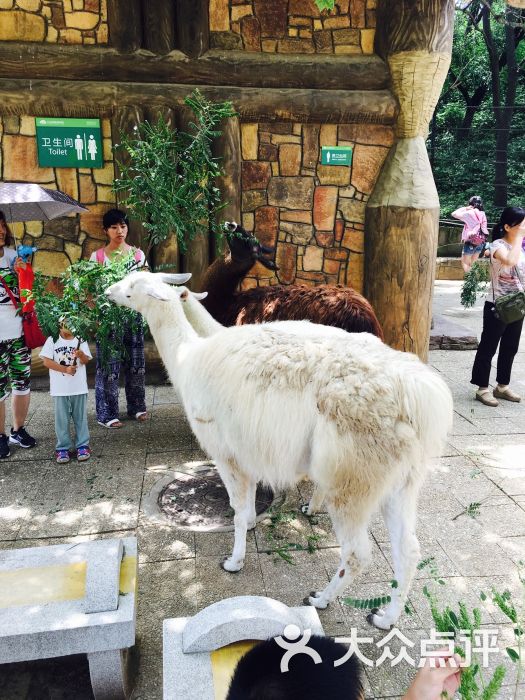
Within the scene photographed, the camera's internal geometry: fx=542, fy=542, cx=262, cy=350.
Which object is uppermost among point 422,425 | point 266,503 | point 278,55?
point 278,55

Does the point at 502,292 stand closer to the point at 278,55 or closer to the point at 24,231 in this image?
the point at 278,55

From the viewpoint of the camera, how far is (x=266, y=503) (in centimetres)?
388

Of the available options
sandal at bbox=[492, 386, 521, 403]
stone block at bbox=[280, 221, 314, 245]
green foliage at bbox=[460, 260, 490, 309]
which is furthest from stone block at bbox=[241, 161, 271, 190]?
green foliage at bbox=[460, 260, 490, 309]

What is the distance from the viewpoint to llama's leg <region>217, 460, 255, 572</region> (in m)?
3.05

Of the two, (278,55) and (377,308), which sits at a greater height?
(278,55)

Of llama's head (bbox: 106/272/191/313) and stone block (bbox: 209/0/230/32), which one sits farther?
stone block (bbox: 209/0/230/32)

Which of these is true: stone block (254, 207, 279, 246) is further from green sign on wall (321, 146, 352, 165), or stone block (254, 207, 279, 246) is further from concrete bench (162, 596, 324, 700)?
concrete bench (162, 596, 324, 700)

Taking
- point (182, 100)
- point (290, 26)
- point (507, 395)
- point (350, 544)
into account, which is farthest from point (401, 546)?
point (290, 26)

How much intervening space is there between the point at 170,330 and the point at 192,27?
3553 mm

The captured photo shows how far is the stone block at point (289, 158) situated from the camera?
18.6 feet

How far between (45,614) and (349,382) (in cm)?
160

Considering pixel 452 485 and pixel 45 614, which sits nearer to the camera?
pixel 45 614

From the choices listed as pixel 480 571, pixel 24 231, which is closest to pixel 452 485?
pixel 480 571

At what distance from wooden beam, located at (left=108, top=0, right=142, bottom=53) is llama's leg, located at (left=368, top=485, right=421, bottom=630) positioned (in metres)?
4.86
